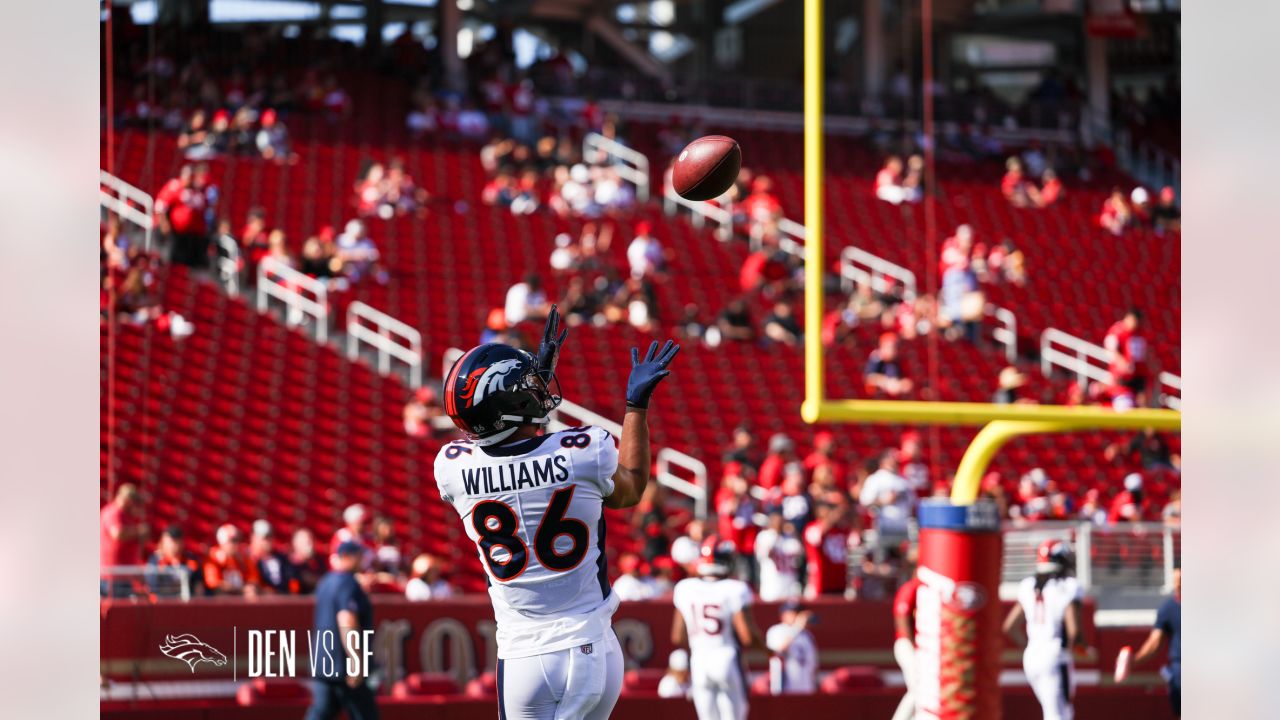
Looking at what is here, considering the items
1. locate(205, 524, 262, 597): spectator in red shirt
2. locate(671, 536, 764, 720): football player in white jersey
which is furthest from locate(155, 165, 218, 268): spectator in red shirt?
locate(671, 536, 764, 720): football player in white jersey

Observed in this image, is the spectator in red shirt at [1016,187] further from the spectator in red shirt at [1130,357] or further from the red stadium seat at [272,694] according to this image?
the red stadium seat at [272,694]

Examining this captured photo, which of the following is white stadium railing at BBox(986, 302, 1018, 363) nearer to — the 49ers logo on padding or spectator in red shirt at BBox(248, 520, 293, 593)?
spectator in red shirt at BBox(248, 520, 293, 593)

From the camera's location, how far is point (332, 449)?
11820mm

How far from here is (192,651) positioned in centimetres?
775

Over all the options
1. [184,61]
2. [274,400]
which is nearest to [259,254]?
[274,400]

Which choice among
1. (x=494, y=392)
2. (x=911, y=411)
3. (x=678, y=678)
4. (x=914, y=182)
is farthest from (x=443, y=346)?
(x=494, y=392)

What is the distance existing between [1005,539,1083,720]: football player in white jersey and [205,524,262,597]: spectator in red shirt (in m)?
4.20

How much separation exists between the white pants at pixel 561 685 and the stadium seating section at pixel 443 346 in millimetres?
6213

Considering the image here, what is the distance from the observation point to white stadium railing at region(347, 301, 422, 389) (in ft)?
41.8

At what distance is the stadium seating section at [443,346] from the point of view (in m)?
11.3

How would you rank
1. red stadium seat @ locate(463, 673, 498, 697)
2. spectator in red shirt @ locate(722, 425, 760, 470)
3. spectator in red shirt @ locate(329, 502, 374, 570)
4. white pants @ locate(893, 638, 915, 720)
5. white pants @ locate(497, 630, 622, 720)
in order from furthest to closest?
1. spectator in red shirt @ locate(722, 425, 760, 470)
2. spectator in red shirt @ locate(329, 502, 374, 570)
3. red stadium seat @ locate(463, 673, 498, 697)
4. white pants @ locate(893, 638, 915, 720)
5. white pants @ locate(497, 630, 622, 720)

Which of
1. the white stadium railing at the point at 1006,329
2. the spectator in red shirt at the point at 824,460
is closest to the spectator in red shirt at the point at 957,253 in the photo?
the white stadium railing at the point at 1006,329

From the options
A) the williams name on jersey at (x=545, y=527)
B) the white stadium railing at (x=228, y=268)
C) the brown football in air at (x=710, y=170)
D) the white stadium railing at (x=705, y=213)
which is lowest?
the williams name on jersey at (x=545, y=527)
